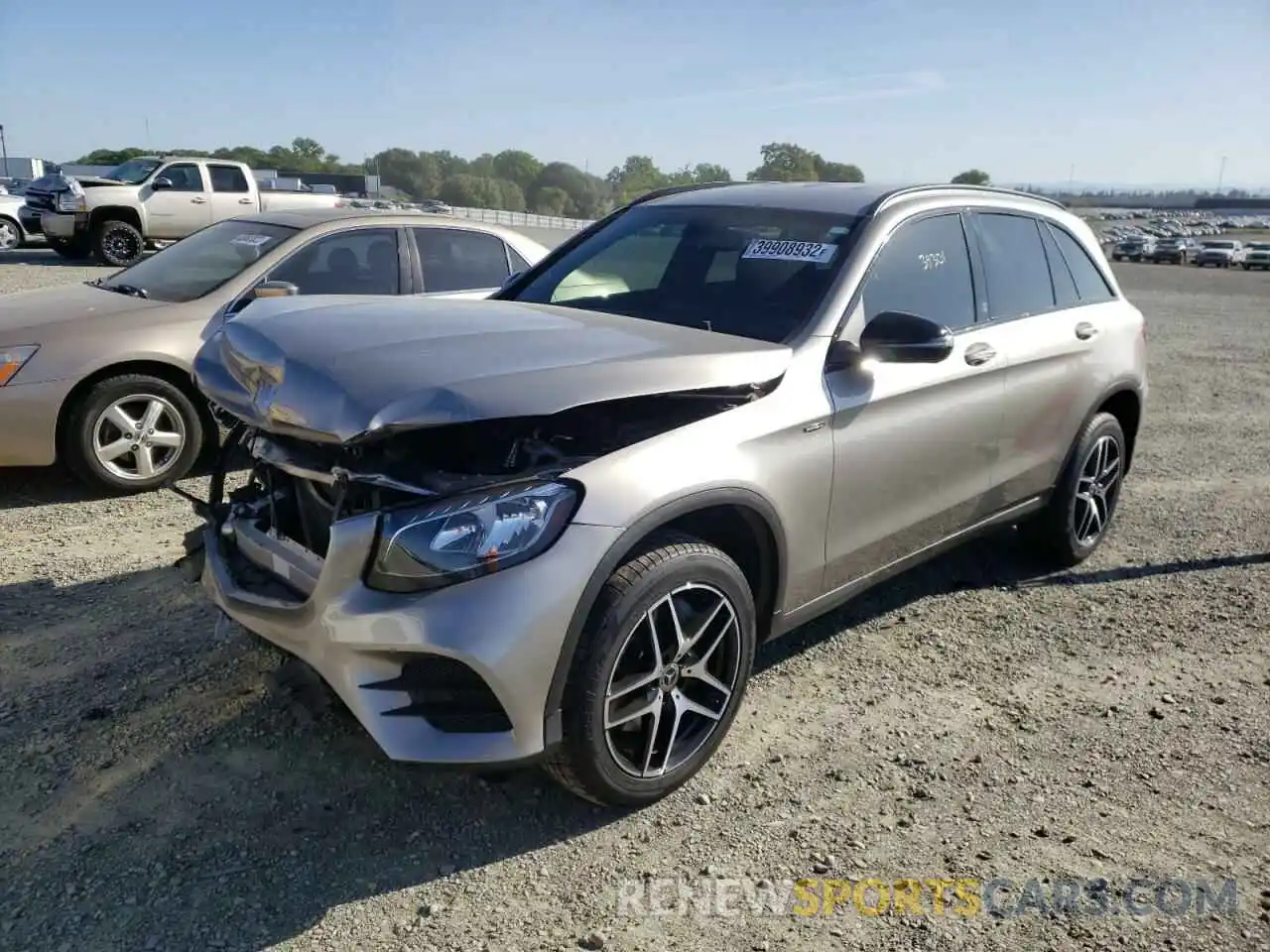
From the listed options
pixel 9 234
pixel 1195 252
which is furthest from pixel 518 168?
pixel 9 234

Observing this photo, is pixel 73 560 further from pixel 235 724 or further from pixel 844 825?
pixel 844 825

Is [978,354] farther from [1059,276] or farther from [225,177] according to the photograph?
[225,177]

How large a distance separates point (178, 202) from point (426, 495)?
725 inches

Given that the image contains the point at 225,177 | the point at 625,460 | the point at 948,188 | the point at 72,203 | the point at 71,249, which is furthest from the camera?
the point at 225,177

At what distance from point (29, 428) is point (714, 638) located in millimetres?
4066

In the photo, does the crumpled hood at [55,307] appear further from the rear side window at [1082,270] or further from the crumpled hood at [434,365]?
the rear side window at [1082,270]

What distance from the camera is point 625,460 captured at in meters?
2.80

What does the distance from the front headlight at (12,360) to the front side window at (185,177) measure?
15.0 m

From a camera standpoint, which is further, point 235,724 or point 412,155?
point 412,155

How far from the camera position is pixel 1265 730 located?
12.1 feet

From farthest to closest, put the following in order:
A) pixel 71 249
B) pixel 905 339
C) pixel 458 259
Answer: pixel 71 249 → pixel 458 259 → pixel 905 339

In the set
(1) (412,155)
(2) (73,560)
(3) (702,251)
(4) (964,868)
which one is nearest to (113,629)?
(2) (73,560)
